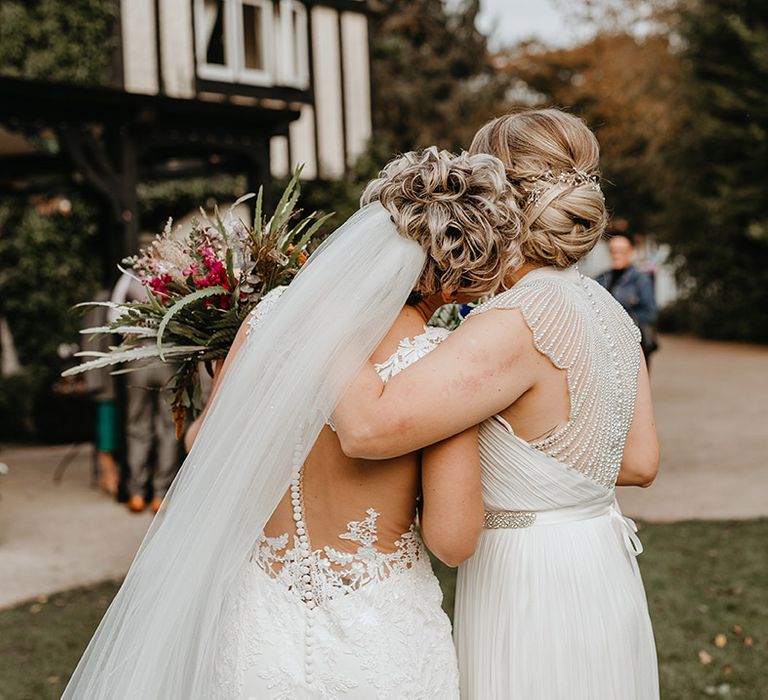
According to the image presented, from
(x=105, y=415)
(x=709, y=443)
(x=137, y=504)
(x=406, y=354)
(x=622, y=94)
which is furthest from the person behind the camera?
(x=622, y=94)

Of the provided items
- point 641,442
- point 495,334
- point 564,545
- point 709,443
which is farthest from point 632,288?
point 495,334

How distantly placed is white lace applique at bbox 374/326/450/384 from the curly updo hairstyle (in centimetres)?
11

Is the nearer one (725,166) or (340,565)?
(340,565)

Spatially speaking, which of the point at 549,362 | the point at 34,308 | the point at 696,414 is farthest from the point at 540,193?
the point at 34,308

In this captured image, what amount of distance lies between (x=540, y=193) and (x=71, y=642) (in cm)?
404

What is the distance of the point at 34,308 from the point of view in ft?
42.9

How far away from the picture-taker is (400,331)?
80.3 inches

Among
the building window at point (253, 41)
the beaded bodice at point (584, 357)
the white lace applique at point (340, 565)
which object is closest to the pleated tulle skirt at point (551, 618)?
the beaded bodice at point (584, 357)

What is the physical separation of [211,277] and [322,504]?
0.74m

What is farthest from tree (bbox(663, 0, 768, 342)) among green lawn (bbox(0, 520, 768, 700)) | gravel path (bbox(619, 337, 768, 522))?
green lawn (bbox(0, 520, 768, 700))

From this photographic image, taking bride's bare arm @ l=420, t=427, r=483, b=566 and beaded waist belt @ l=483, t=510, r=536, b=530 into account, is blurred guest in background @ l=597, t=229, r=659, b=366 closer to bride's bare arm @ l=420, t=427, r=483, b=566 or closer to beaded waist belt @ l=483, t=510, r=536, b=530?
beaded waist belt @ l=483, t=510, r=536, b=530

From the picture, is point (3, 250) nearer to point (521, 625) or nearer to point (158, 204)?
point (158, 204)

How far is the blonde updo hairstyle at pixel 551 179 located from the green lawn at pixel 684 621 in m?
2.90

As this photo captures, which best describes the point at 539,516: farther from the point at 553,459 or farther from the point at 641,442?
the point at 641,442
